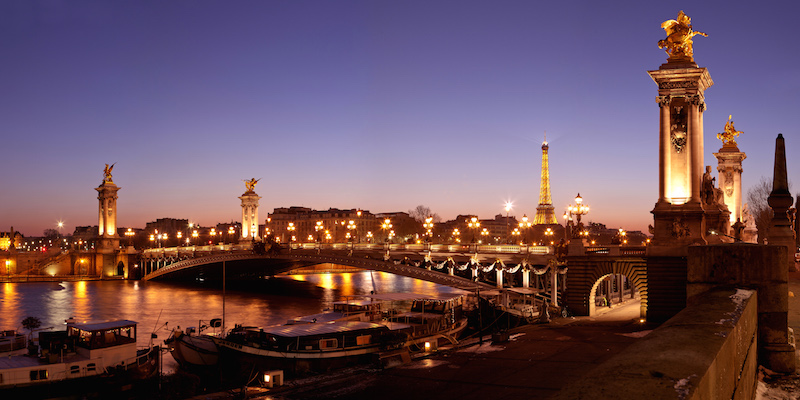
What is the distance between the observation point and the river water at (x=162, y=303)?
51.6 meters

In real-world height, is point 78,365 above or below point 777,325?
below

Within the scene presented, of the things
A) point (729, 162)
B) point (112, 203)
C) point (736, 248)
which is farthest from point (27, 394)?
point (112, 203)

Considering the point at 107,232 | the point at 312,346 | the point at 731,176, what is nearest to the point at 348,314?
the point at 312,346

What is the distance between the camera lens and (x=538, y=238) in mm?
174875

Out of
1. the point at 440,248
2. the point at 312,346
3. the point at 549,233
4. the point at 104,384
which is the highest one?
the point at 440,248

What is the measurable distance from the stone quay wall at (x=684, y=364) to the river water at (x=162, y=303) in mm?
30185

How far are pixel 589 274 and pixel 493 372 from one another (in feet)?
47.1

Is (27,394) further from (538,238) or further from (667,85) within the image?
(538,238)

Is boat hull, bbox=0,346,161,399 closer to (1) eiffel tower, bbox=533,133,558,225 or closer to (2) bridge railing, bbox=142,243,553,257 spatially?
(2) bridge railing, bbox=142,243,553,257

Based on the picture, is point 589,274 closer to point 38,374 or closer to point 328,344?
point 328,344

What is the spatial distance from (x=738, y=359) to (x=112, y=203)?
130 meters

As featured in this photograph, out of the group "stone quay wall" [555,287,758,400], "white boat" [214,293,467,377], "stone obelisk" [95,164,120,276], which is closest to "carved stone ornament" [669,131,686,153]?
"white boat" [214,293,467,377]

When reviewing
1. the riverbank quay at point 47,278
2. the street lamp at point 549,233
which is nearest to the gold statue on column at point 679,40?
the street lamp at point 549,233

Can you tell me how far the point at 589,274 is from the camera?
33875 mm
